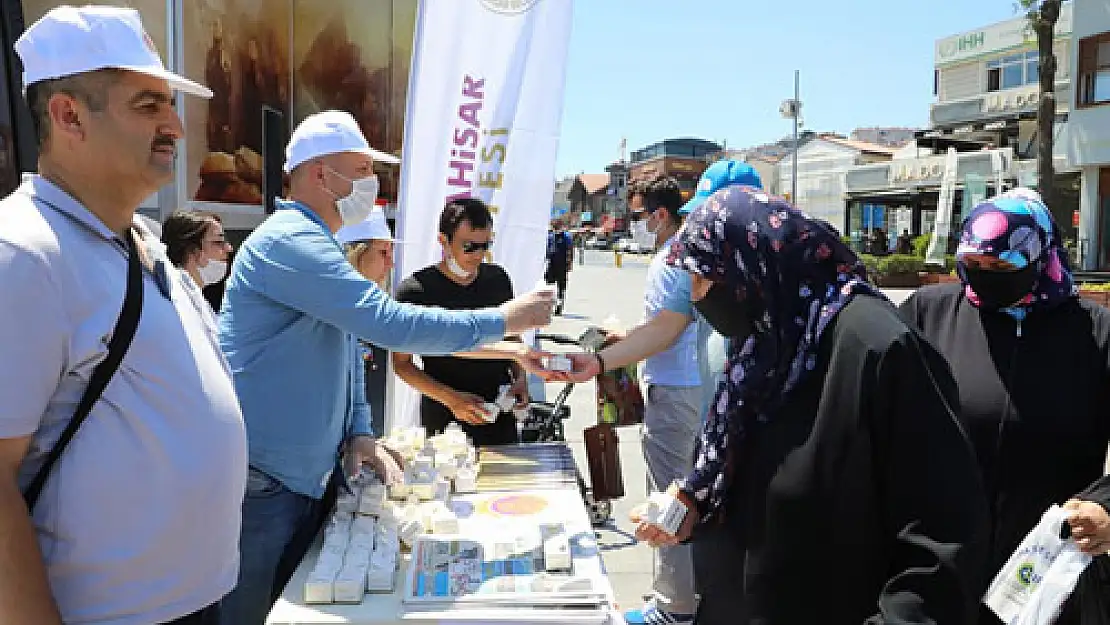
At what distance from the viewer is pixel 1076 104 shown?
80.0 ft

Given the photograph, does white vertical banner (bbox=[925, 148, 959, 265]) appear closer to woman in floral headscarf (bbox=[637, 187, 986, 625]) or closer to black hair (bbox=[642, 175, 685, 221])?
black hair (bbox=[642, 175, 685, 221])

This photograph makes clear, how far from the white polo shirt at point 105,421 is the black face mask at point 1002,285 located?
2294 mm

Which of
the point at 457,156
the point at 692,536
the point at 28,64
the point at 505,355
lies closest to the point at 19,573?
the point at 28,64

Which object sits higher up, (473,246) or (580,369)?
(473,246)

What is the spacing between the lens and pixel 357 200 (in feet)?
8.39

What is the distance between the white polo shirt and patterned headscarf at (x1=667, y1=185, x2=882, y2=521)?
107 cm

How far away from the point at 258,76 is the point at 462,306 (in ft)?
23.4

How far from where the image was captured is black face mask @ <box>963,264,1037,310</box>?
248 centimetres

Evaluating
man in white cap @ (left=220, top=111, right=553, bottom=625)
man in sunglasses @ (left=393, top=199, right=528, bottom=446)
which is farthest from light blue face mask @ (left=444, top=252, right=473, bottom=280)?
man in white cap @ (left=220, top=111, right=553, bottom=625)

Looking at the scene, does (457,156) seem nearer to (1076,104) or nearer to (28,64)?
(28,64)

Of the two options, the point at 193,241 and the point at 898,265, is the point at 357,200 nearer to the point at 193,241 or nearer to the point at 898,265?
the point at 193,241

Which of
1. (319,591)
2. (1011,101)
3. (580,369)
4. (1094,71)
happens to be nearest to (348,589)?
(319,591)

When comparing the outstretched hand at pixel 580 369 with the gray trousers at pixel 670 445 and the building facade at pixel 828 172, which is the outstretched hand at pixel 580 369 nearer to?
the gray trousers at pixel 670 445

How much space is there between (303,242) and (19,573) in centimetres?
109
